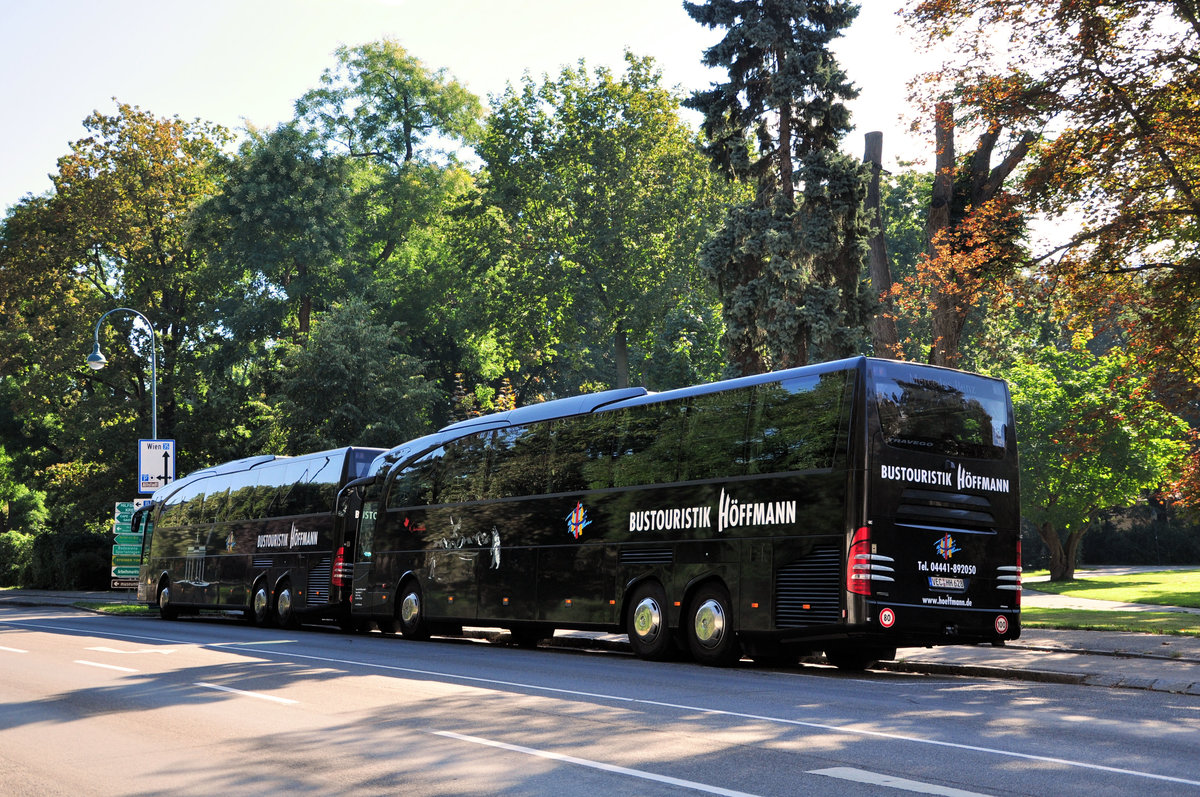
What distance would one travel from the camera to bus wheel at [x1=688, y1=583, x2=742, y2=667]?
16.2 meters

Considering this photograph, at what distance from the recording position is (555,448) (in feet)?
65.0

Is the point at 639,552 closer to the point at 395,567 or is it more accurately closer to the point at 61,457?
the point at 395,567

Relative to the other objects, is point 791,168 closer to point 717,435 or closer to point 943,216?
point 943,216

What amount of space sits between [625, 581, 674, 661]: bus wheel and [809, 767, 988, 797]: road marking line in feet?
30.5

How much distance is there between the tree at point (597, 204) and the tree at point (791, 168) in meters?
19.4

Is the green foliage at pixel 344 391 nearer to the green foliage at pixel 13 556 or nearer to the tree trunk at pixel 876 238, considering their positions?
the tree trunk at pixel 876 238

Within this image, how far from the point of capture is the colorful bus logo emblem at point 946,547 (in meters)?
15.0

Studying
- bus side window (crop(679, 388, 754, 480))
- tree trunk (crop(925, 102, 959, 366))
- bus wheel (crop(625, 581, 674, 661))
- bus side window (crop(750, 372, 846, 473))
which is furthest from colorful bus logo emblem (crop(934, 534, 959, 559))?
tree trunk (crop(925, 102, 959, 366))

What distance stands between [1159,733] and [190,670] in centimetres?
1132

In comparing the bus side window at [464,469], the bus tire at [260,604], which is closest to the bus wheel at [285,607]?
the bus tire at [260,604]

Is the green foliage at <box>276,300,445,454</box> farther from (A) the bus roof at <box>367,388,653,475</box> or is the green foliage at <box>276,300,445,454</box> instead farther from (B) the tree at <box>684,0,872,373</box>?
(A) the bus roof at <box>367,388,653,475</box>

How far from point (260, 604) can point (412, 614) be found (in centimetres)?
672

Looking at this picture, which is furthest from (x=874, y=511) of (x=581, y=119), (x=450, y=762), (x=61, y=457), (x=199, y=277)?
(x=61, y=457)

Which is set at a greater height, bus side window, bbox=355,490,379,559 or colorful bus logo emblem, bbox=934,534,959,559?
bus side window, bbox=355,490,379,559
